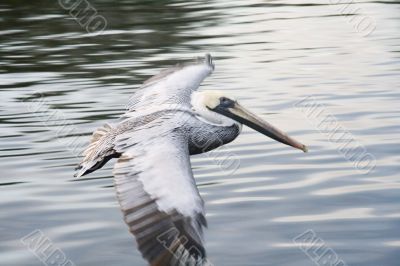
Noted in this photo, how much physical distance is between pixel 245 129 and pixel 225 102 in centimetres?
444

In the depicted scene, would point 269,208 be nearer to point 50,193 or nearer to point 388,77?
point 50,193

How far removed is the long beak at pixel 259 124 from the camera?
9391mm

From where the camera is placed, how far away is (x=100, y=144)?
346 inches

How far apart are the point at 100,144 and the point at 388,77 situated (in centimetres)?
888

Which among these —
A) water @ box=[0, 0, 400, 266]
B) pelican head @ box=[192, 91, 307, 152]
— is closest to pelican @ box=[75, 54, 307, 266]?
pelican head @ box=[192, 91, 307, 152]

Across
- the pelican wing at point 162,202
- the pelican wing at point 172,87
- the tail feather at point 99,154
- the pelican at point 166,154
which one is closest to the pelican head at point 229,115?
the pelican at point 166,154

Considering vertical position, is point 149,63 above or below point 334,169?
above

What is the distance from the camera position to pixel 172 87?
1006 cm

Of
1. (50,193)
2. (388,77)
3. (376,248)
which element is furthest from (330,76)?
(376,248)

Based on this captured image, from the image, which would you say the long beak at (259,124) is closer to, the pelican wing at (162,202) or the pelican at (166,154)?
the pelican at (166,154)

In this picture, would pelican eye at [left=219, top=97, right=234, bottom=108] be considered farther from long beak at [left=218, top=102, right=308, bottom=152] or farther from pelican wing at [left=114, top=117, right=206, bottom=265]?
pelican wing at [left=114, top=117, right=206, bottom=265]

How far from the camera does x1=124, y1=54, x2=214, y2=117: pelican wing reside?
968 cm

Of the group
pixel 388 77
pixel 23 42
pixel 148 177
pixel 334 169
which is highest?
pixel 23 42

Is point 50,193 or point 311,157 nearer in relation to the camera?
point 50,193
